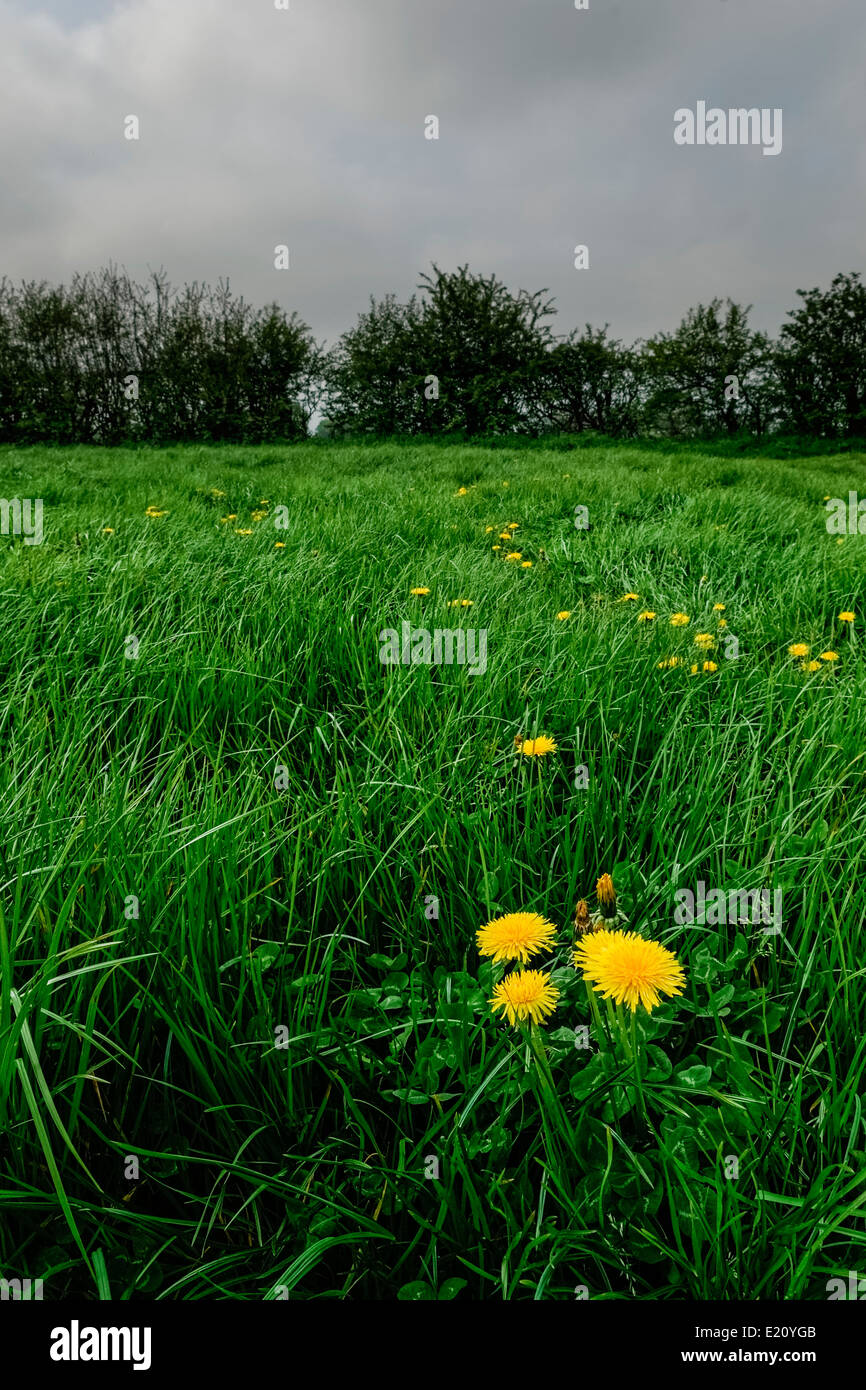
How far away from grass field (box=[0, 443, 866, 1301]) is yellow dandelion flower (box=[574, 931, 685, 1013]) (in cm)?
6

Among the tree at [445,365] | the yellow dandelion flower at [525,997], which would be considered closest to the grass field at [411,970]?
the yellow dandelion flower at [525,997]

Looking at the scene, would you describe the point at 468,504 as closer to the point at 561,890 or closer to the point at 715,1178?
the point at 561,890

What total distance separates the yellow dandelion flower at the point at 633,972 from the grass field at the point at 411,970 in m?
0.06

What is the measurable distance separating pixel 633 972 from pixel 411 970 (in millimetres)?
470

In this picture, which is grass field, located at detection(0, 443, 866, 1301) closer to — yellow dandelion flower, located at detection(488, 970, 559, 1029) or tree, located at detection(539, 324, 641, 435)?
yellow dandelion flower, located at detection(488, 970, 559, 1029)

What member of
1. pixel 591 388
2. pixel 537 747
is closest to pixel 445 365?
pixel 591 388

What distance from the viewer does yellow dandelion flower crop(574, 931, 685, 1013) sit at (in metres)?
0.82

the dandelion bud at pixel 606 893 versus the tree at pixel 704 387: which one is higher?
A: the tree at pixel 704 387

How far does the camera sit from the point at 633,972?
2.70 ft

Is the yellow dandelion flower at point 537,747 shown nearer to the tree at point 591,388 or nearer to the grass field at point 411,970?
the grass field at point 411,970

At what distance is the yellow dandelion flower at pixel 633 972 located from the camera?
2.69 feet

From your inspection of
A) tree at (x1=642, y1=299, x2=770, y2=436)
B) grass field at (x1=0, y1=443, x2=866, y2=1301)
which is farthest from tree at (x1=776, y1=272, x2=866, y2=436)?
grass field at (x1=0, y1=443, x2=866, y2=1301)

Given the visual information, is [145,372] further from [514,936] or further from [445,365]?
[514,936]
